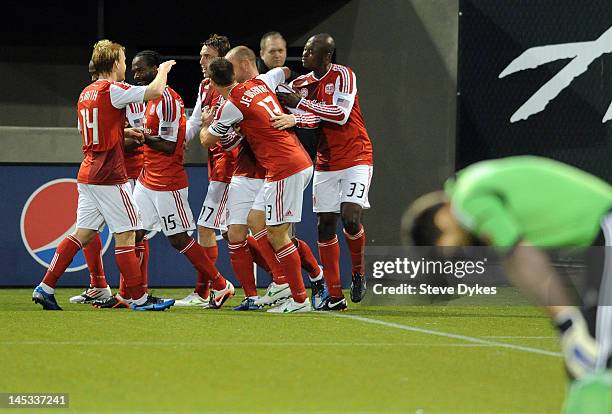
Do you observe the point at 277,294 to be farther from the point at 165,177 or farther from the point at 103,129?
the point at 103,129

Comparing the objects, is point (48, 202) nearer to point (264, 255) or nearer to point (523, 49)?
point (264, 255)

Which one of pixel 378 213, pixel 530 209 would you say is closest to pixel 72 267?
pixel 378 213

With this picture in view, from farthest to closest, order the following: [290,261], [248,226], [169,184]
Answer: [169,184] < [248,226] < [290,261]

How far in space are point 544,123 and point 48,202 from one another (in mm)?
5565

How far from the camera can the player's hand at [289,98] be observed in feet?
33.0

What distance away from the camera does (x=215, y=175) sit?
10.7m

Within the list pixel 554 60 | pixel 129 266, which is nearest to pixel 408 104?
pixel 554 60

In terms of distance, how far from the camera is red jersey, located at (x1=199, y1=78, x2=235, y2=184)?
10.6 metres

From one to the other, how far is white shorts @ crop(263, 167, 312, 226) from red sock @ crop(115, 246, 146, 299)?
113 cm

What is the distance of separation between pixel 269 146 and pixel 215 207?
1212 mm

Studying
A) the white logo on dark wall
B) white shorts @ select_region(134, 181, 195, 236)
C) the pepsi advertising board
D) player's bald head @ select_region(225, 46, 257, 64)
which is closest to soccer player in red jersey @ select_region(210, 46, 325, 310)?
white shorts @ select_region(134, 181, 195, 236)

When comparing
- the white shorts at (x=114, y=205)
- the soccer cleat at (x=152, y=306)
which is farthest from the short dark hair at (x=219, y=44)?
the soccer cleat at (x=152, y=306)

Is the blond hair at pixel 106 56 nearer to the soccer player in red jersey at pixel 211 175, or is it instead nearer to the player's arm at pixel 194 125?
the soccer player in red jersey at pixel 211 175

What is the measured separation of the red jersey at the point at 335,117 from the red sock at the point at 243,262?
95 cm
